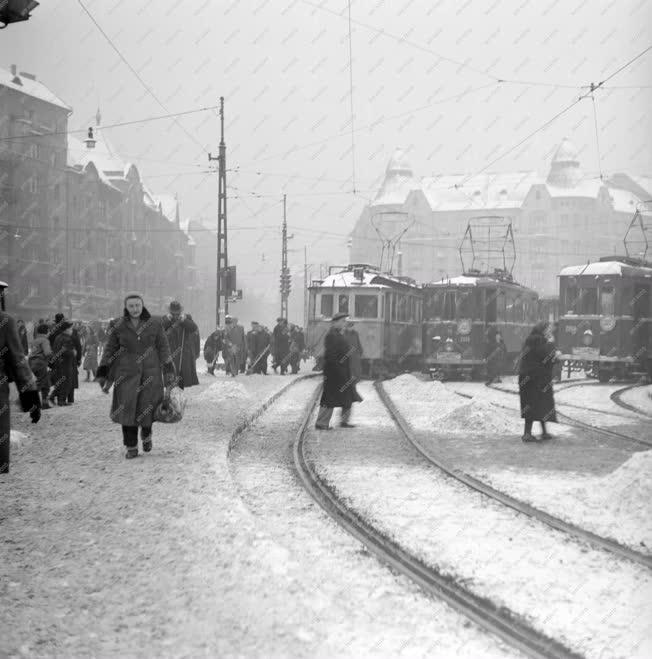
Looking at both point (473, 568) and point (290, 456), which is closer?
point (473, 568)

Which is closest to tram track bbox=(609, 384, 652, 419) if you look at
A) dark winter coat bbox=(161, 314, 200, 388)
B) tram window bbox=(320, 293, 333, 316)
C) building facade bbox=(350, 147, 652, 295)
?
dark winter coat bbox=(161, 314, 200, 388)

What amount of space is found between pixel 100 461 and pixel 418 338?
23016 mm

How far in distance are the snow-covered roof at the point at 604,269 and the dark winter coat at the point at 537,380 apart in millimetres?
15406

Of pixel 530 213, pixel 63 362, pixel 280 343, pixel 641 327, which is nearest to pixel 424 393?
pixel 63 362

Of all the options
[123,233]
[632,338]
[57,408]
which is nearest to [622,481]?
[57,408]

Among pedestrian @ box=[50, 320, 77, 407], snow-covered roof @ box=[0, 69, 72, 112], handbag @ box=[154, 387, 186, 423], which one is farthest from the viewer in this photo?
snow-covered roof @ box=[0, 69, 72, 112]

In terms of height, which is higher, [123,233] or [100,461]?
[123,233]

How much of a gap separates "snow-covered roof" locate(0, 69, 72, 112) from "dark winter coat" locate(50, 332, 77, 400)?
4441cm

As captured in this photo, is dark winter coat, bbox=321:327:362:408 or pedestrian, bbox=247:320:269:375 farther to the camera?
pedestrian, bbox=247:320:269:375

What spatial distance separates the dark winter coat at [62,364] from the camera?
663 inches

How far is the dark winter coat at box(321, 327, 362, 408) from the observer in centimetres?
1409

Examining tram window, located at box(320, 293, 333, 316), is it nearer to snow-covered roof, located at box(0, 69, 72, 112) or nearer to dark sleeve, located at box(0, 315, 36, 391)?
dark sleeve, located at box(0, 315, 36, 391)

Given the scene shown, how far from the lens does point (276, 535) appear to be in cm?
695

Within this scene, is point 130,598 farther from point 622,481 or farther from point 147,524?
point 622,481
